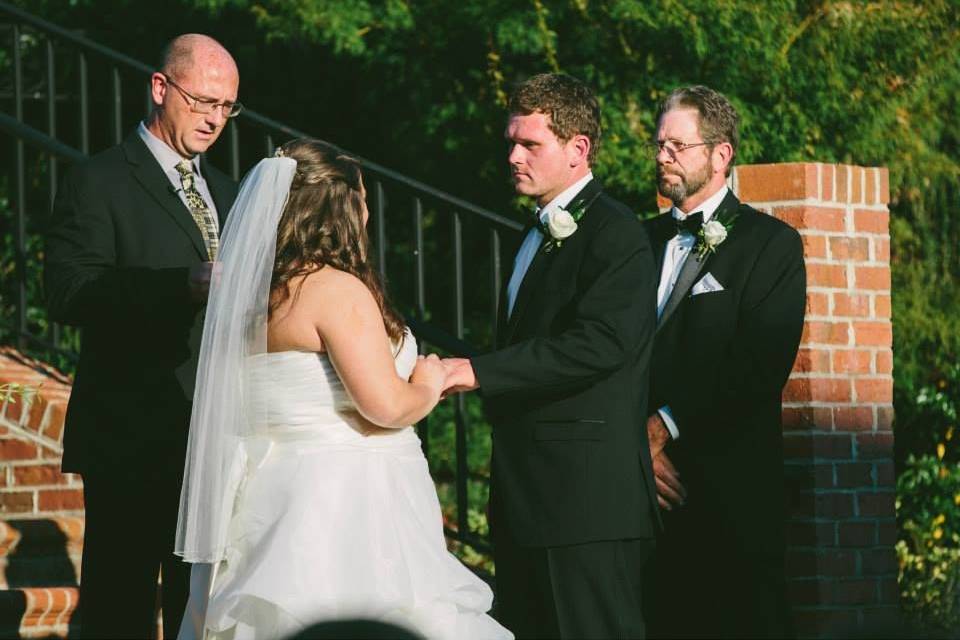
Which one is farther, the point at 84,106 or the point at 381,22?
the point at 381,22

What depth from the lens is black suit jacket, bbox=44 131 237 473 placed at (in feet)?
15.5

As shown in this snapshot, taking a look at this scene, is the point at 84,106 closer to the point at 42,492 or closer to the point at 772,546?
the point at 42,492

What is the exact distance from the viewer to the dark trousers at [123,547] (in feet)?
15.6

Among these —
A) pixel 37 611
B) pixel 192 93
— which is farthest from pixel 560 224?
pixel 37 611

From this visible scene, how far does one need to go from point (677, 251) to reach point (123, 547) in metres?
1.91

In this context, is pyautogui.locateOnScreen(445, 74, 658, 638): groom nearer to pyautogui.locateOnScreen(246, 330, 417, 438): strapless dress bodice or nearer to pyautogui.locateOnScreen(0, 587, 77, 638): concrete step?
pyautogui.locateOnScreen(246, 330, 417, 438): strapless dress bodice

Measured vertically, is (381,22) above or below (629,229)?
above

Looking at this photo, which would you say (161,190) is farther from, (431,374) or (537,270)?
(537,270)

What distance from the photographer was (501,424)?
186 inches

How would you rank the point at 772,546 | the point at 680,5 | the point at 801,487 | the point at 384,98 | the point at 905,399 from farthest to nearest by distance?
the point at 384,98 → the point at 905,399 → the point at 680,5 → the point at 801,487 → the point at 772,546

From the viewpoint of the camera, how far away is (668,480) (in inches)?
192

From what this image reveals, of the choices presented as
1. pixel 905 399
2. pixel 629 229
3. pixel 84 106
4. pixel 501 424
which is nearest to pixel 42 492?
pixel 84 106

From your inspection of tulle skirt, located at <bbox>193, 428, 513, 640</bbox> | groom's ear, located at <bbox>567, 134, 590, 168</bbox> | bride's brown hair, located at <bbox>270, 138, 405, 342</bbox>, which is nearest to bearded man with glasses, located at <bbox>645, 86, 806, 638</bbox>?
groom's ear, located at <bbox>567, 134, 590, 168</bbox>

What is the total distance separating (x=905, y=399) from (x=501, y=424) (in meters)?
4.66
